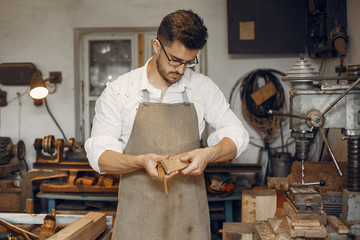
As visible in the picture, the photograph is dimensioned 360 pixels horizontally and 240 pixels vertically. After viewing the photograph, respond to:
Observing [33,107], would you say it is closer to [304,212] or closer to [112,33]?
[112,33]

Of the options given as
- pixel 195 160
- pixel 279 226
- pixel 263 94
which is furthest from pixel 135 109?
pixel 263 94

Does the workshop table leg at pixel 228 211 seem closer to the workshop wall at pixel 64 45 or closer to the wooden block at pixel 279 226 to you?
the workshop wall at pixel 64 45

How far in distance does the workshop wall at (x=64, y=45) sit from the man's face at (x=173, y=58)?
265 cm

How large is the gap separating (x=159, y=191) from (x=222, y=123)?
19.9 inches

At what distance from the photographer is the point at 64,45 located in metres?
4.76

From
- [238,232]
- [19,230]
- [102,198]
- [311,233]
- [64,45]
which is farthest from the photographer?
[64,45]

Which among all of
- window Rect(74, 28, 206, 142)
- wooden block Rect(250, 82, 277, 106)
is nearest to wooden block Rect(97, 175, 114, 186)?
window Rect(74, 28, 206, 142)

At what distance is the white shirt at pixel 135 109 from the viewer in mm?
2039

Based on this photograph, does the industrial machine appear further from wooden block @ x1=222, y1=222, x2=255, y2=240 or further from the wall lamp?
the wall lamp

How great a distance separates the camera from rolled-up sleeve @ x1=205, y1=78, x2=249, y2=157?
6.93 feet

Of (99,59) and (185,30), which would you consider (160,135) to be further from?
(99,59)

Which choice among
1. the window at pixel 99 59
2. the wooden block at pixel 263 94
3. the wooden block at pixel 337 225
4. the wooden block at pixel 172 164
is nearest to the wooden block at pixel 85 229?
the wooden block at pixel 172 164

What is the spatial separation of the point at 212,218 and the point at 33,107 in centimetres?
251

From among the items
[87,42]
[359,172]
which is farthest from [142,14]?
[359,172]
